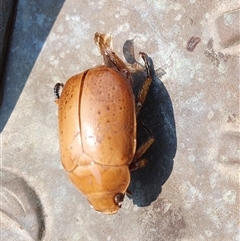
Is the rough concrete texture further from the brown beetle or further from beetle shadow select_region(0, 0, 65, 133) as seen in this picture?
the brown beetle

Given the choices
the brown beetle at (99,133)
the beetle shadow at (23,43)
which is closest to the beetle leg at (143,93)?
the brown beetle at (99,133)

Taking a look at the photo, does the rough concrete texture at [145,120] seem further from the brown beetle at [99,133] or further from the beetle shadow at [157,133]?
the brown beetle at [99,133]

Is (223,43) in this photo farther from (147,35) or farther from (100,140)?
(100,140)

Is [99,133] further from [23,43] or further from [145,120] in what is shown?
[23,43]

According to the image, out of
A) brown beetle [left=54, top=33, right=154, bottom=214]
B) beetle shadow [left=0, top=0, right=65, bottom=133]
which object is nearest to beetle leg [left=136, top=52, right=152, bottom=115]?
brown beetle [left=54, top=33, right=154, bottom=214]

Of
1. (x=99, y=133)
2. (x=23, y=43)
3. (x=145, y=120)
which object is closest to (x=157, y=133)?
(x=145, y=120)

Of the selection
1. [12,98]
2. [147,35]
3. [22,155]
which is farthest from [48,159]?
[147,35]
